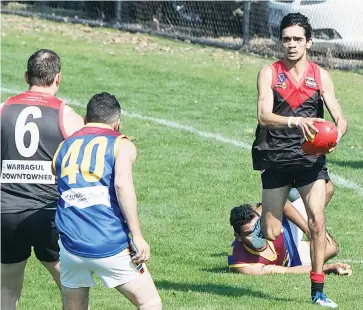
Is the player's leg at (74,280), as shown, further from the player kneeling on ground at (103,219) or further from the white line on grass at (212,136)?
the white line on grass at (212,136)

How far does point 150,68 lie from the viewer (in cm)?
1919

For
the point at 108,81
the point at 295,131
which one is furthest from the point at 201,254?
the point at 108,81

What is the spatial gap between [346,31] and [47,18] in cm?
767

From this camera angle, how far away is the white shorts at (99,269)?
21.8 ft

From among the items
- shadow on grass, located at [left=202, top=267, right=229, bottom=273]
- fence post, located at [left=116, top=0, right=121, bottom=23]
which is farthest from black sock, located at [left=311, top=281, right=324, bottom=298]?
fence post, located at [left=116, top=0, right=121, bottom=23]

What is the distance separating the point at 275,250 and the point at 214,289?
875 millimetres

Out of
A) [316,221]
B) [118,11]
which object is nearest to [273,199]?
[316,221]

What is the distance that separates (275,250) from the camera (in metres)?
9.70

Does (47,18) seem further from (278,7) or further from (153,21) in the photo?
(278,7)

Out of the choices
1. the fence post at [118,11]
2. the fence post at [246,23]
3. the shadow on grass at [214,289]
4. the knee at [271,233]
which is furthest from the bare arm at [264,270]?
the fence post at [118,11]

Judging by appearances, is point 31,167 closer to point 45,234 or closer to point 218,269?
point 45,234

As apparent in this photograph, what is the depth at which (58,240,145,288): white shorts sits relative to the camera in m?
6.65

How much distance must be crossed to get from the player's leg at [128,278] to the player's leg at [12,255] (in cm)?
88

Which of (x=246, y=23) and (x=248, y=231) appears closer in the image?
(x=248, y=231)
